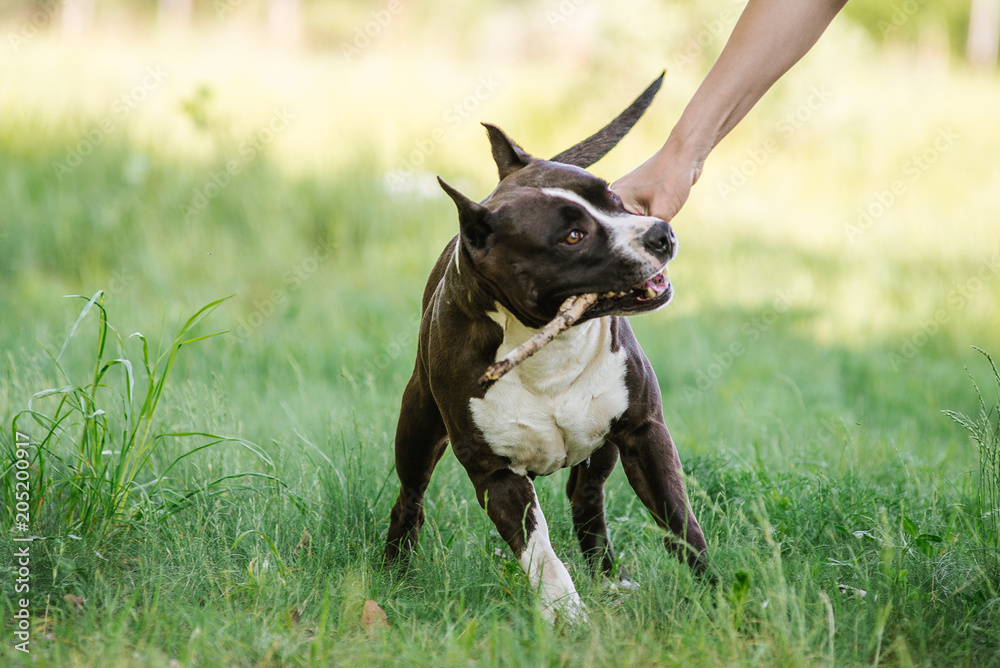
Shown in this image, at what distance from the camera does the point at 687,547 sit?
2.68m

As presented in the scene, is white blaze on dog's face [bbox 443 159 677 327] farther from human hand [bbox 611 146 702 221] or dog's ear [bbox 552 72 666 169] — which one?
dog's ear [bbox 552 72 666 169]

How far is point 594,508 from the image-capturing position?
314 centimetres

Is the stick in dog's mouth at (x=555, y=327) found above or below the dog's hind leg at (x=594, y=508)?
above

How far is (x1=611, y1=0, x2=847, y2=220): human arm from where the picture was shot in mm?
2844

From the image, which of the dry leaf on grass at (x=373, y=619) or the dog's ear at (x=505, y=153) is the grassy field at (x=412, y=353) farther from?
the dog's ear at (x=505, y=153)

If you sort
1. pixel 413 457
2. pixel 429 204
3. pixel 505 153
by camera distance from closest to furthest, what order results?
pixel 505 153
pixel 413 457
pixel 429 204

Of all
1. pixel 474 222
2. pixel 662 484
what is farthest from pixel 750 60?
pixel 662 484

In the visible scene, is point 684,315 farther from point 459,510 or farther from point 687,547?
point 687,547

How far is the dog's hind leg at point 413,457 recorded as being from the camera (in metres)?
3.09

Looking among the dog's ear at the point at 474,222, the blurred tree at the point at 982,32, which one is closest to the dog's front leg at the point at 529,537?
the dog's ear at the point at 474,222

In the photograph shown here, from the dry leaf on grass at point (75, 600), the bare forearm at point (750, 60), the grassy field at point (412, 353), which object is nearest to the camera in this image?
the grassy field at point (412, 353)

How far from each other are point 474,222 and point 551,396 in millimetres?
546

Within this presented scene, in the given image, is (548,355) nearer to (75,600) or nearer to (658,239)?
(658,239)

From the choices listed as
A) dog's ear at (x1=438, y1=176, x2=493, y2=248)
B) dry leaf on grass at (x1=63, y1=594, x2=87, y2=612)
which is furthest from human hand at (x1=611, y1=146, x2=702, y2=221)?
dry leaf on grass at (x1=63, y1=594, x2=87, y2=612)
